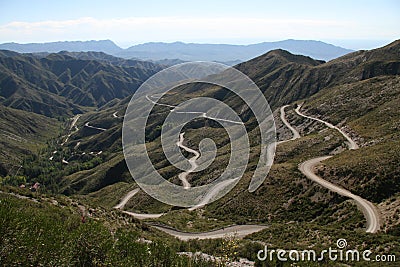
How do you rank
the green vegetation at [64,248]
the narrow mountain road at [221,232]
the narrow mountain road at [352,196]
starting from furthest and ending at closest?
the narrow mountain road at [221,232], the narrow mountain road at [352,196], the green vegetation at [64,248]

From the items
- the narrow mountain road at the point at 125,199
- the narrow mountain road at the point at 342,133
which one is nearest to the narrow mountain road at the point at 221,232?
the narrow mountain road at the point at 342,133

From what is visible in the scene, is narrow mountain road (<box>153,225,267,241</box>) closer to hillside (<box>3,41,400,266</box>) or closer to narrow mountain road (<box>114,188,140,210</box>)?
hillside (<box>3,41,400,266</box>)

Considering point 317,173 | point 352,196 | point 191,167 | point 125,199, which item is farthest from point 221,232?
point 191,167

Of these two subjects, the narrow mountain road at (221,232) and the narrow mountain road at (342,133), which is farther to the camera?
the narrow mountain road at (342,133)

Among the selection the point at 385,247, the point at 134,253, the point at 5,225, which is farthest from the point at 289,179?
the point at 5,225

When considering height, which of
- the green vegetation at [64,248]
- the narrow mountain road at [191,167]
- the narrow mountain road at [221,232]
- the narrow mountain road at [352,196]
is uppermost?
the green vegetation at [64,248]

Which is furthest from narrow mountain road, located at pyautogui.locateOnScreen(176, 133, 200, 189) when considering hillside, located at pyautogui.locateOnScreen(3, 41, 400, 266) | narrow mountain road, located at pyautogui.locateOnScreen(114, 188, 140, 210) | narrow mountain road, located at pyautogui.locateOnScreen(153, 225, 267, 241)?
narrow mountain road, located at pyautogui.locateOnScreen(153, 225, 267, 241)

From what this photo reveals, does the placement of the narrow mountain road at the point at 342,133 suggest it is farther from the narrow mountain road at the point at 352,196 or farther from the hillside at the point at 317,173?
the narrow mountain road at the point at 352,196

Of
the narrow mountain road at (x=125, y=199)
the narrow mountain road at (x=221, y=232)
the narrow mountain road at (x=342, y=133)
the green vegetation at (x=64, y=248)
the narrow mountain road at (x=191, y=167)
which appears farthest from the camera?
the narrow mountain road at (x=191, y=167)

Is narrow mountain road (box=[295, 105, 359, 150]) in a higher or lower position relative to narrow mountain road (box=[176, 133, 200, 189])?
higher

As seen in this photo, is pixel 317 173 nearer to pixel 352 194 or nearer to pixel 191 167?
pixel 352 194

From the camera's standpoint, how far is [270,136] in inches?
3844

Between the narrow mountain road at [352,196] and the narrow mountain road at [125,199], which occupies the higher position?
the narrow mountain road at [352,196]

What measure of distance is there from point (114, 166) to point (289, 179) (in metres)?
98.1
